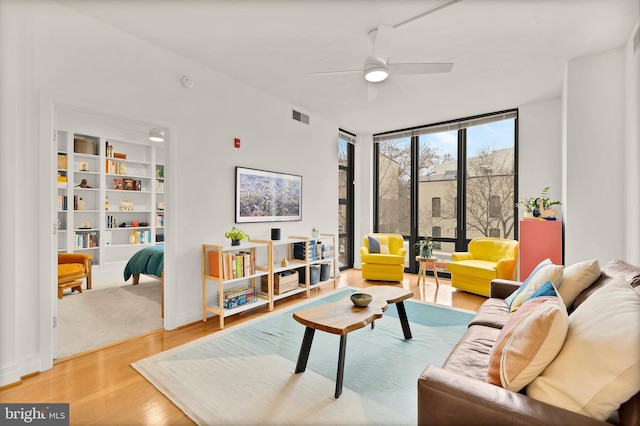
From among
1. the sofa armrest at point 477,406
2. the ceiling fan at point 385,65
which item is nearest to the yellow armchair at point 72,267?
the ceiling fan at point 385,65

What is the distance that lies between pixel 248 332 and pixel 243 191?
1679 millimetres

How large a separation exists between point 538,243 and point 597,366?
10.7 ft

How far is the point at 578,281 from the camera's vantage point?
2057mm

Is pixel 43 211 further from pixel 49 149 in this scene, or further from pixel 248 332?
pixel 248 332

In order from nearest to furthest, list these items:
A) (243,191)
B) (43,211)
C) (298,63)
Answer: (43,211), (298,63), (243,191)

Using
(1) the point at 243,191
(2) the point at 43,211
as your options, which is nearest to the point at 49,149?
(2) the point at 43,211

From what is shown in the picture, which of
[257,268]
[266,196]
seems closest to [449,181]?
[266,196]

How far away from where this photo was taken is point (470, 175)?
5.47 m

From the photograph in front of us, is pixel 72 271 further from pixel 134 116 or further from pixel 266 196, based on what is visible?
pixel 266 196

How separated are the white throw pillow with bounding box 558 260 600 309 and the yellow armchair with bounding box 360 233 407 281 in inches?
122

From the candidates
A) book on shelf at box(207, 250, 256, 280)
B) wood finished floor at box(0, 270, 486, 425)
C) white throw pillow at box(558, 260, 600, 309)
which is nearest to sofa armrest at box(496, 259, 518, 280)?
white throw pillow at box(558, 260, 600, 309)

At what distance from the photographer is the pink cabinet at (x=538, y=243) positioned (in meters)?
3.77

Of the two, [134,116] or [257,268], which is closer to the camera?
[134,116]
